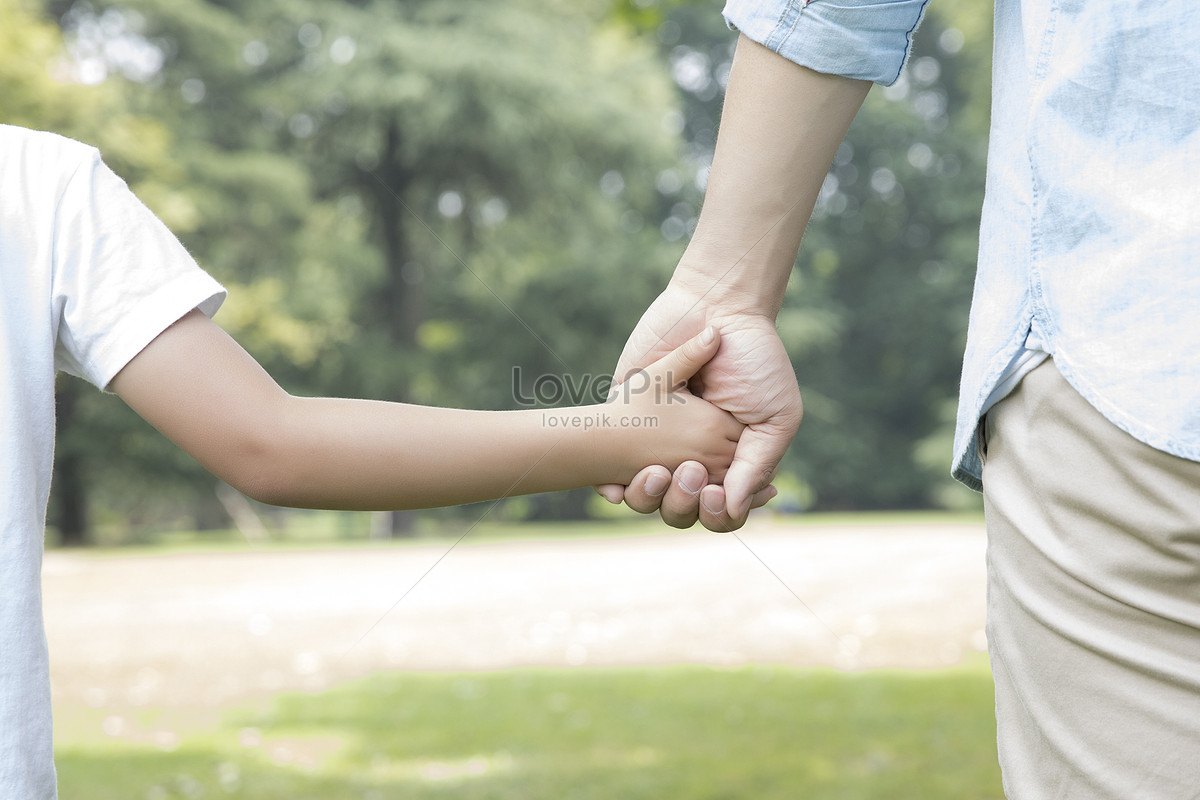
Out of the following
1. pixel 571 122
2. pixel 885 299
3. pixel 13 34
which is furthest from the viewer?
pixel 885 299

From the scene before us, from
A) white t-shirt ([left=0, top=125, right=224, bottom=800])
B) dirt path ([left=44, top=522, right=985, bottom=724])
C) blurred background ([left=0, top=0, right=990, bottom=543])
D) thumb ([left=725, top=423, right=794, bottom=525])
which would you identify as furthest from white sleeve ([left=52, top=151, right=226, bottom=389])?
blurred background ([left=0, top=0, right=990, bottom=543])

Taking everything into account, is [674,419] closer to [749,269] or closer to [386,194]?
[749,269]

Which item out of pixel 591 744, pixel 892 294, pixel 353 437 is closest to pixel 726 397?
pixel 353 437

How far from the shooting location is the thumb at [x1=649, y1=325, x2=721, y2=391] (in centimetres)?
169

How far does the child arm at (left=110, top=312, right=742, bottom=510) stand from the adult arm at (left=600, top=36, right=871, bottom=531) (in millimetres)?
63

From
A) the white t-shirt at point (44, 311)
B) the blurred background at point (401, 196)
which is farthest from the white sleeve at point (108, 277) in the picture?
the blurred background at point (401, 196)

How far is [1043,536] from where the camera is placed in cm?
94

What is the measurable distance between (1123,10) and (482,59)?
1700cm

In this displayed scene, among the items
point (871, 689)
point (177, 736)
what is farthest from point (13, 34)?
point (871, 689)

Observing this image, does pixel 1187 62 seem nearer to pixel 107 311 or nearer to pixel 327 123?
pixel 107 311

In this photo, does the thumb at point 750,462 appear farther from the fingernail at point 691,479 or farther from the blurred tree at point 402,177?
the blurred tree at point 402,177

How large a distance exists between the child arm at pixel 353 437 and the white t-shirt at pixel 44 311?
0.04 meters

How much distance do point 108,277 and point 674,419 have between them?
936mm

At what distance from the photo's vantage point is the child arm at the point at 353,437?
1179 mm
